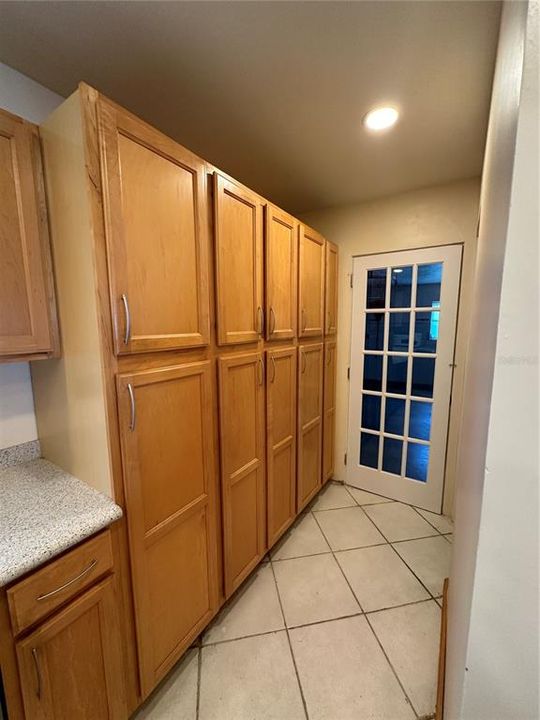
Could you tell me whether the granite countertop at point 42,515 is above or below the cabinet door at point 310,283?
below

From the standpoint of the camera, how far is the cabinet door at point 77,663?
0.82 m

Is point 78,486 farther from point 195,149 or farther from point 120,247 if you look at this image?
point 195,149

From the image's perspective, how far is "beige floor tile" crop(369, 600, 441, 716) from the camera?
124 cm

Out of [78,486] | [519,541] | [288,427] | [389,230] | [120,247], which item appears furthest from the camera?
[389,230]

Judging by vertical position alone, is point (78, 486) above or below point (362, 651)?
above

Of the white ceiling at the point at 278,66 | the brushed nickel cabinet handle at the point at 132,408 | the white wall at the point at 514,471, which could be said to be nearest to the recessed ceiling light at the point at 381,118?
the white ceiling at the point at 278,66

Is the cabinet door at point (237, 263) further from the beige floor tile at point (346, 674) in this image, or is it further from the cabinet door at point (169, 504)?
the beige floor tile at point (346, 674)

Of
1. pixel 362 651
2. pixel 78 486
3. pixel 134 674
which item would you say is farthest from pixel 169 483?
pixel 362 651

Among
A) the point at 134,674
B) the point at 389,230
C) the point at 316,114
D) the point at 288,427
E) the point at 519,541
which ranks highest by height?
the point at 316,114

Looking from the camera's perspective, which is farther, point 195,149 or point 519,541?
point 195,149

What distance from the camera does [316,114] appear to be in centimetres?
143

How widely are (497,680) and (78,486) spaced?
122cm

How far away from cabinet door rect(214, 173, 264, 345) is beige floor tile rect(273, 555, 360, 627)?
4.73 ft

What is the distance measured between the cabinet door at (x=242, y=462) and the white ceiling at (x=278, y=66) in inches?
45.7
